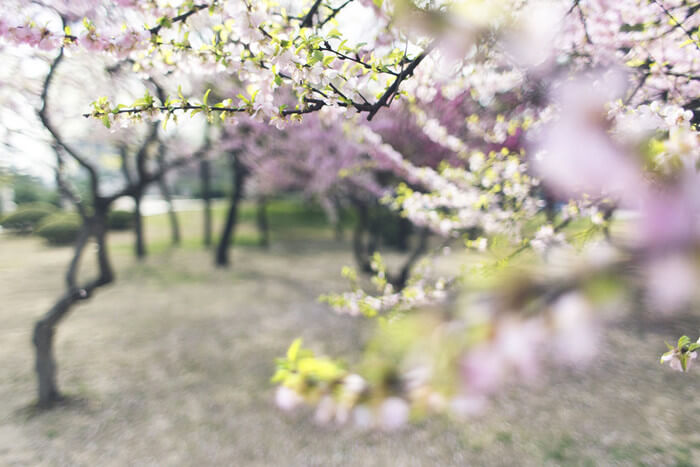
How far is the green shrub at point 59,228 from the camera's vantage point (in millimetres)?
11461

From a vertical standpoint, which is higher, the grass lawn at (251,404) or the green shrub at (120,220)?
the green shrub at (120,220)

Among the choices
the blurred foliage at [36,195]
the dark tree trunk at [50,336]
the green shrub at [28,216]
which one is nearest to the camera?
the dark tree trunk at [50,336]

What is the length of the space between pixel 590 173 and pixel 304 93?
1494mm

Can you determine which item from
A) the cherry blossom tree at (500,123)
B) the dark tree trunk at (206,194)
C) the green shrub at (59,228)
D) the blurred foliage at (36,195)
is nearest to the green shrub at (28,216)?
the green shrub at (59,228)

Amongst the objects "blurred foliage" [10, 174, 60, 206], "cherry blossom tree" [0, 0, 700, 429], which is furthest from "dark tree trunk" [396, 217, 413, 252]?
"blurred foliage" [10, 174, 60, 206]

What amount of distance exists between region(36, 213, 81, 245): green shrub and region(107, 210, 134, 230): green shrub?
11.2 ft

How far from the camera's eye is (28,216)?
10.4m

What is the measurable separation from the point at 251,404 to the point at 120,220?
47.1 feet

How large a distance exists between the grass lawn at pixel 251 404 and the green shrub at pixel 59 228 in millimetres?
4200

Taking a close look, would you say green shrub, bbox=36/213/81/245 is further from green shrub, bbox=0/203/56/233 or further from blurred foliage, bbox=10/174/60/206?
blurred foliage, bbox=10/174/60/206

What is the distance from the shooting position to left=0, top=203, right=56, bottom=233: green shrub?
9.84m

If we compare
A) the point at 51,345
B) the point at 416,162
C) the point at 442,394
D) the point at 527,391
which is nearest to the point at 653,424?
the point at 527,391

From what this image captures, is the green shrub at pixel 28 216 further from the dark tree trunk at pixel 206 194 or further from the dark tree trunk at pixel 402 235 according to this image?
the dark tree trunk at pixel 402 235

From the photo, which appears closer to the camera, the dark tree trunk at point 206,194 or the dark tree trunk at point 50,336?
the dark tree trunk at point 50,336
